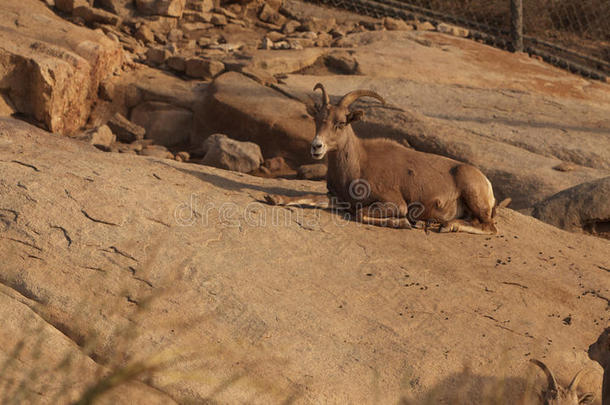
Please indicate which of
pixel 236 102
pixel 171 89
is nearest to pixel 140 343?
pixel 236 102

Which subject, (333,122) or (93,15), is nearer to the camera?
(333,122)

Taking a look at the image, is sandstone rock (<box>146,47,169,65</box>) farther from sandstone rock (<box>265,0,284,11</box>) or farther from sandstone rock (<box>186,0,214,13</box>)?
sandstone rock (<box>265,0,284,11</box>)

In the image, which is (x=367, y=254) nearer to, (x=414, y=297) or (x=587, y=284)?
(x=414, y=297)

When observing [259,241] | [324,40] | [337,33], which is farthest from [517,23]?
[259,241]

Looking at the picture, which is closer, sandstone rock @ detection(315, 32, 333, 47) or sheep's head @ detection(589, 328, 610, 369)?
sheep's head @ detection(589, 328, 610, 369)

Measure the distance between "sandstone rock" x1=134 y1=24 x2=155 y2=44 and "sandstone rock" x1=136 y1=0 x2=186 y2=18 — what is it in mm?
392

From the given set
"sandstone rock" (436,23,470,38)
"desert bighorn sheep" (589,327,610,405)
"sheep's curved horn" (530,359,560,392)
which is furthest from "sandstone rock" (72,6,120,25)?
"desert bighorn sheep" (589,327,610,405)

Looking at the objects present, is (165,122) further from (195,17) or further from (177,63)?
(195,17)

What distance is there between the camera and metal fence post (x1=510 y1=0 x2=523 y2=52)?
11.9 meters

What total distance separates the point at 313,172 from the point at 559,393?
4501 millimetres

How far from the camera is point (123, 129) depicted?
9.28 meters

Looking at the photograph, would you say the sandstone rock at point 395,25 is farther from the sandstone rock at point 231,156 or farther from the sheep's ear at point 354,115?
the sheep's ear at point 354,115

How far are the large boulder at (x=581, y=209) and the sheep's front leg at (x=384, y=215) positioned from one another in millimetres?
1817

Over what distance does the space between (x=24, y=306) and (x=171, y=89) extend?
19.9ft
